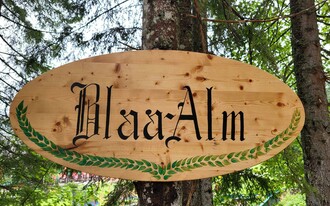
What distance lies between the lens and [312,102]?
130 inches

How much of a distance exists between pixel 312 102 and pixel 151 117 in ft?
7.54

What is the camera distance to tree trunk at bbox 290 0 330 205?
3180 mm

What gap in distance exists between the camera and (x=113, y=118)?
5.12ft

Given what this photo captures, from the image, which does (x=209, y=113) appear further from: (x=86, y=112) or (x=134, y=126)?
(x=86, y=112)

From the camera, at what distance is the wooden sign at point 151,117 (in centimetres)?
154

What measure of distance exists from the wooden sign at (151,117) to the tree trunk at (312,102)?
5.78 ft

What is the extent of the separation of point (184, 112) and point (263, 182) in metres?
1.48

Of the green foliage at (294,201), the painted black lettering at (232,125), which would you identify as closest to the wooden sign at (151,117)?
the painted black lettering at (232,125)

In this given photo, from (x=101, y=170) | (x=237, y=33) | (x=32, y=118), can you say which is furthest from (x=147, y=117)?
(x=237, y=33)

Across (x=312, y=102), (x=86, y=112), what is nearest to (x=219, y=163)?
(x=86, y=112)

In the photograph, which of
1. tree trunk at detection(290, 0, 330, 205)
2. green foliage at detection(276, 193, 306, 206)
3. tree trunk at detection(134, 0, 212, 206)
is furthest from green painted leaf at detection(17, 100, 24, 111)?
green foliage at detection(276, 193, 306, 206)

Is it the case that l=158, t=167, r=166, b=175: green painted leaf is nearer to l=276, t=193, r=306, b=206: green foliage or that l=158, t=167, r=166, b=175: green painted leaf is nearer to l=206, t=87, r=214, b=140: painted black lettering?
l=206, t=87, r=214, b=140: painted black lettering

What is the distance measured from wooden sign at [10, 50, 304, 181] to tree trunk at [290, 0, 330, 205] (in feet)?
5.78

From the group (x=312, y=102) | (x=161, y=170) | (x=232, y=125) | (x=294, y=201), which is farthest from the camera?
(x=294, y=201)
